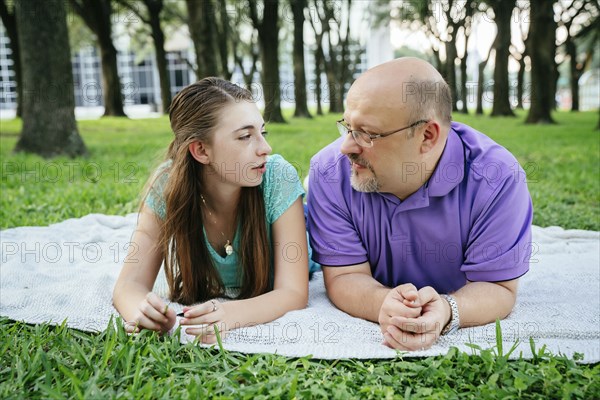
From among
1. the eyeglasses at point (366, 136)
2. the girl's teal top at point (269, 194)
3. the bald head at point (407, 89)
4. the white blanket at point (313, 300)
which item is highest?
the bald head at point (407, 89)

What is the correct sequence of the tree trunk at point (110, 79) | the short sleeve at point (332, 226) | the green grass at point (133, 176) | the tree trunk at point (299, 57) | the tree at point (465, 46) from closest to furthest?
1. the short sleeve at point (332, 226)
2. the green grass at point (133, 176)
3. the tree trunk at point (299, 57)
4. the tree trunk at point (110, 79)
5. the tree at point (465, 46)

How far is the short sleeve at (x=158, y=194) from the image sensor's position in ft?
10.4

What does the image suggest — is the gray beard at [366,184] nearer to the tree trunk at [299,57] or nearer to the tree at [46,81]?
the tree at [46,81]

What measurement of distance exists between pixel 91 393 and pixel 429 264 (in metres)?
1.75

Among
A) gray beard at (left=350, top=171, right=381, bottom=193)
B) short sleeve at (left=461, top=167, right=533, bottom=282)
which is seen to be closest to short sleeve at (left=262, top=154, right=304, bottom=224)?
gray beard at (left=350, top=171, right=381, bottom=193)

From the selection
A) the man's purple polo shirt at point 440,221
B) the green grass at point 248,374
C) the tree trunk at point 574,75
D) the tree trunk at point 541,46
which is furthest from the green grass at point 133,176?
the tree trunk at point 574,75

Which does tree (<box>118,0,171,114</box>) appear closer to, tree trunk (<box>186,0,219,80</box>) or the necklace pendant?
tree trunk (<box>186,0,219,80</box>)

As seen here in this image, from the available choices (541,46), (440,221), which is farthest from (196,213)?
(541,46)

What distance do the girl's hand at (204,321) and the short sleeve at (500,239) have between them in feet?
3.84

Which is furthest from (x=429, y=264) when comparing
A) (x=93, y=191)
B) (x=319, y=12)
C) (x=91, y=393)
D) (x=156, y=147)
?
(x=319, y=12)

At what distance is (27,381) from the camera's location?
7.24ft

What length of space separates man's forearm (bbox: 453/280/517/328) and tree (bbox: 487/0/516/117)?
61.4 feet

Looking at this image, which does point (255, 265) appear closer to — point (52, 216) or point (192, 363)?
point (192, 363)

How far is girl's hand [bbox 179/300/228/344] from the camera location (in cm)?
254
